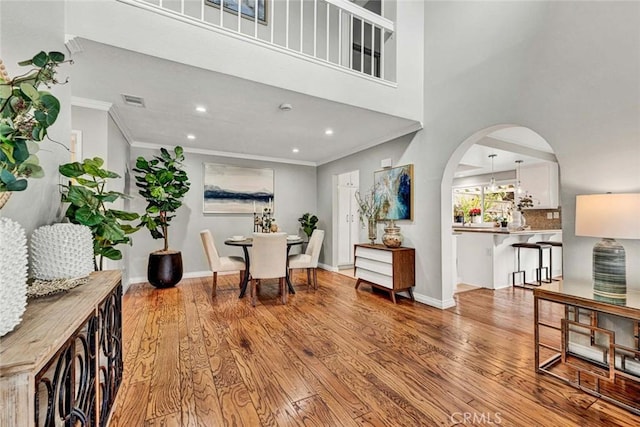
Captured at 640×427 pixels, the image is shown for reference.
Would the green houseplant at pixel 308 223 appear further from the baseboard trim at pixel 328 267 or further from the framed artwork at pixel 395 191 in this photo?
the framed artwork at pixel 395 191

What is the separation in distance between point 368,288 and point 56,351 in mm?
3938

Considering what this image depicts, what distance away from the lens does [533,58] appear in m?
2.51

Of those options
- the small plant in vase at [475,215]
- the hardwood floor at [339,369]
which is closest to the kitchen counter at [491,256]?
the hardwood floor at [339,369]

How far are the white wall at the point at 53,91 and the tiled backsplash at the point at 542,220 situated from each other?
770cm

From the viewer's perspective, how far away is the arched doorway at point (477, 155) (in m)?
3.25

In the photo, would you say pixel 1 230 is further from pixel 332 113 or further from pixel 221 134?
pixel 221 134

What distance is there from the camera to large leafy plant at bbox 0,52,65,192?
27.8 inches

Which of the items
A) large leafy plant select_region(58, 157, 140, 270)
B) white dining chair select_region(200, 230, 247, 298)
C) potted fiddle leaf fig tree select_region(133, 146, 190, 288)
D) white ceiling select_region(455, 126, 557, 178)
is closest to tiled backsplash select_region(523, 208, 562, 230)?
white ceiling select_region(455, 126, 557, 178)

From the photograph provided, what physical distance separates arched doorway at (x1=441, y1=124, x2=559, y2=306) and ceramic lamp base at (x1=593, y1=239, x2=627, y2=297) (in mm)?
1362

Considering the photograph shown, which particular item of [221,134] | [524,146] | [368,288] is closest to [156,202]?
[221,134]

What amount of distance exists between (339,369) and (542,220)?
20.7 feet

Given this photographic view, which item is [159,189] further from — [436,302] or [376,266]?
[436,302]

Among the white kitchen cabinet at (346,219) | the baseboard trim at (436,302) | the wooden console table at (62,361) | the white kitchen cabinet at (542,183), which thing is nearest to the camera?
the wooden console table at (62,361)

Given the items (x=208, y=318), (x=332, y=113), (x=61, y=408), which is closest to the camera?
(x=61, y=408)
